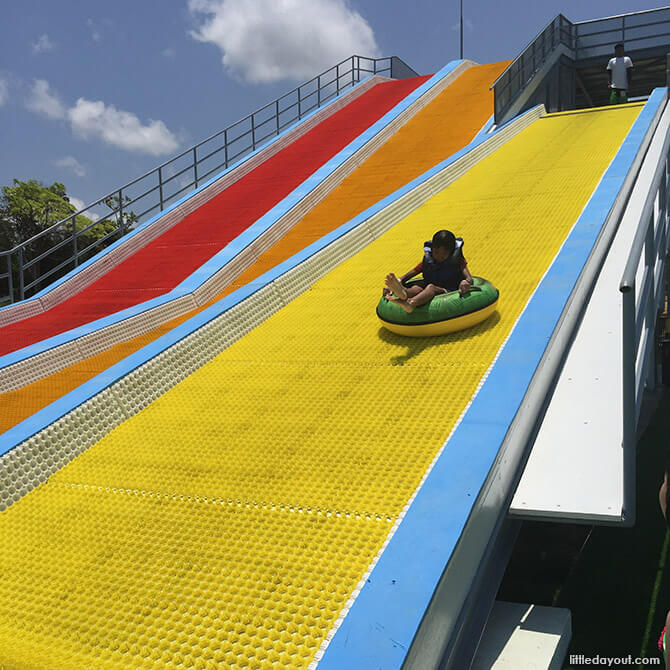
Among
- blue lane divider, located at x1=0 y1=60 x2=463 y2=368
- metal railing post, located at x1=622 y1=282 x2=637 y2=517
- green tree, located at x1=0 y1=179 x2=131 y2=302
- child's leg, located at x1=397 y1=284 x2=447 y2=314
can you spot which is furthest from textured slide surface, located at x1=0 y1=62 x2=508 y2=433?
green tree, located at x1=0 y1=179 x2=131 y2=302

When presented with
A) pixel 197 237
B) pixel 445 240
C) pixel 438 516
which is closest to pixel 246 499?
pixel 438 516

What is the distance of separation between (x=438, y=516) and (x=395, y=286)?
2.39 metres

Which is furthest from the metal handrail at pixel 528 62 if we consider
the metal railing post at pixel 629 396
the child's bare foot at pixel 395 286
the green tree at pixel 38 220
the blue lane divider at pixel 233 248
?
the green tree at pixel 38 220

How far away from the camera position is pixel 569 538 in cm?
678

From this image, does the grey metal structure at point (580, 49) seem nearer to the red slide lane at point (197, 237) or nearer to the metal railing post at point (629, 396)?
the red slide lane at point (197, 237)

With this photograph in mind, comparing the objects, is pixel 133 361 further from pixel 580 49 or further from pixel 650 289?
pixel 580 49

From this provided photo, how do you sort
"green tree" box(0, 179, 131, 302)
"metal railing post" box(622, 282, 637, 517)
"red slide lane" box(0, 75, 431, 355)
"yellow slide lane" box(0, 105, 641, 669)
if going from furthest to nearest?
"green tree" box(0, 179, 131, 302) → "red slide lane" box(0, 75, 431, 355) → "metal railing post" box(622, 282, 637, 517) → "yellow slide lane" box(0, 105, 641, 669)

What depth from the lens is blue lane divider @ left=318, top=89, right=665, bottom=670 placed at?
2.51 metres

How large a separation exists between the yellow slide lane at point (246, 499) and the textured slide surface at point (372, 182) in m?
1.87

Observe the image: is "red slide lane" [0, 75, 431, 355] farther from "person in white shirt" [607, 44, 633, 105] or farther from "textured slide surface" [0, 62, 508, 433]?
"person in white shirt" [607, 44, 633, 105]

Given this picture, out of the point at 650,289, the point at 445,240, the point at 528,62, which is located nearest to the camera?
the point at 445,240

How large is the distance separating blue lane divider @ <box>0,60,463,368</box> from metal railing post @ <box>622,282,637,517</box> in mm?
5857

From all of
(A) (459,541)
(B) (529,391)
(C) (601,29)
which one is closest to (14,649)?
(A) (459,541)

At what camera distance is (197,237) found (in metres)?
12.2
